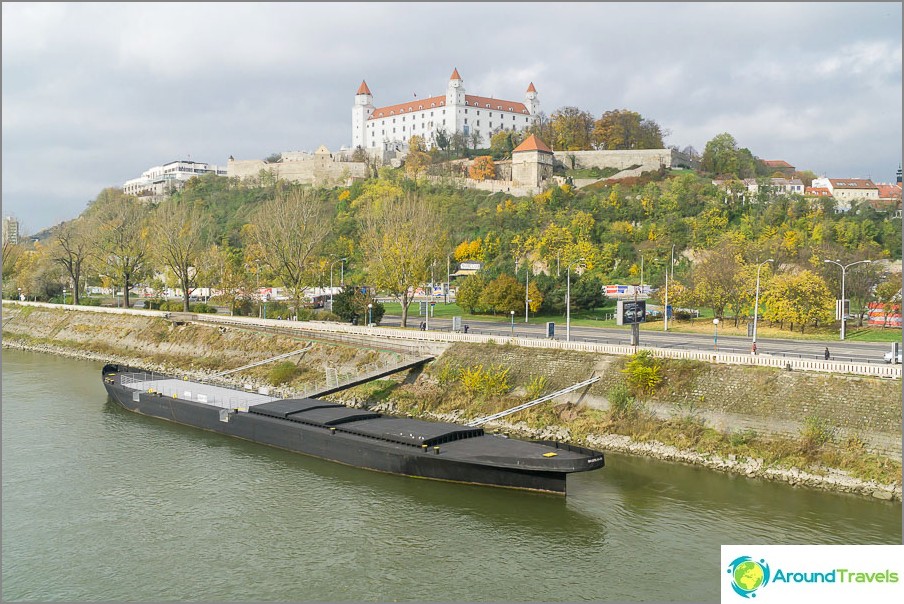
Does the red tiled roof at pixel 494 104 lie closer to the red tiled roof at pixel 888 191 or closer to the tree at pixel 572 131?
the tree at pixel 572 131

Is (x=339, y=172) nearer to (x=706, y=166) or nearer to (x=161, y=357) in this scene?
(x=706, y=166)

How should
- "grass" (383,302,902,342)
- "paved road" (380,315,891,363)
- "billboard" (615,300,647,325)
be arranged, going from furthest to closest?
"grass" (383,302,902,342) < "paved road" (380,315,891,363) < "billboard" (615,300,647,325)

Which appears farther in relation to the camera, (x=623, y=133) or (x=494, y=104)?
(x=494, y=104)

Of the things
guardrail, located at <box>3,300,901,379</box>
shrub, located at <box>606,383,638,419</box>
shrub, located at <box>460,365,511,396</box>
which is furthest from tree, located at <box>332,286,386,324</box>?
shrub, located at <box>606,383,638,419</box>

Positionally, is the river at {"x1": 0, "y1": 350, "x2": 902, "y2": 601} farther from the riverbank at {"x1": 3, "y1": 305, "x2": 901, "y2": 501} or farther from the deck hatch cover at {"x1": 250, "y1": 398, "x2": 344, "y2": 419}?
the deck hatch cover at {"x1": 250, "y1": 398, "x2": 344, "y2": 419}

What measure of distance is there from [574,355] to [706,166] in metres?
109

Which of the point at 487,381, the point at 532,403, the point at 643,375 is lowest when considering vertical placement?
the point at 532,403

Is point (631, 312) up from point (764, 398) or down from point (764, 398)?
up

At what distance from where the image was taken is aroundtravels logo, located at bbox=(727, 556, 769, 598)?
18.0m

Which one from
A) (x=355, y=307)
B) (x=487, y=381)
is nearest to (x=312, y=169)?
(x=355, y=307)

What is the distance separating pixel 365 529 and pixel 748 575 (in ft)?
50.6

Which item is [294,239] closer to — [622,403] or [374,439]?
[374,439]

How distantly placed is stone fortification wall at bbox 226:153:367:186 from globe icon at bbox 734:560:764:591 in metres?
145

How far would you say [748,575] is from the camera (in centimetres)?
1816
